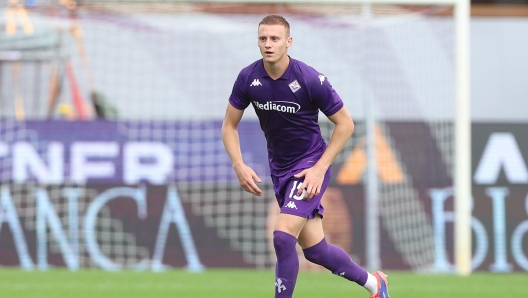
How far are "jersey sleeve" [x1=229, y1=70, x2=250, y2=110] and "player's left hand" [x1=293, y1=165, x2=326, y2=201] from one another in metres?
0.63

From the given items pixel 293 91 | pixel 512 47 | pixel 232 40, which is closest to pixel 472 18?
pixel 512 47

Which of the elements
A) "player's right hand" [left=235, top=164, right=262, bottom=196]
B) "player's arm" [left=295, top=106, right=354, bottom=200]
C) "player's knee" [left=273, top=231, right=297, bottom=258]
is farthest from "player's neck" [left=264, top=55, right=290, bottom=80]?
"player's knee" [left=273, top=231, right=297, bottom=258]

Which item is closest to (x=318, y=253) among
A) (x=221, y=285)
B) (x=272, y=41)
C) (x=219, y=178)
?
(x=272, y=41)

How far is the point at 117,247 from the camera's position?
11492mm

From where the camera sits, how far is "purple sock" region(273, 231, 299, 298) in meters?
6.27

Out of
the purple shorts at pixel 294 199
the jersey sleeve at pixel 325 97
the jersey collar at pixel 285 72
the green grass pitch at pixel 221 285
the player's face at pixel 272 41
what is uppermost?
the player's face at pixel 272 41

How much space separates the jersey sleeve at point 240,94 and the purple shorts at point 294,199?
0.55 m

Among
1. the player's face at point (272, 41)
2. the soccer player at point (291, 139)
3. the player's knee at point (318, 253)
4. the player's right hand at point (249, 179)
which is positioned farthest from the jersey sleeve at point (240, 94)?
the player's knee at point (318, 253)

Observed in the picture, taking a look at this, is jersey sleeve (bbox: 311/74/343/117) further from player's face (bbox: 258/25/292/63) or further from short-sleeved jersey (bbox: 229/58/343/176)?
player's face (bbox: 258/25/292/63)

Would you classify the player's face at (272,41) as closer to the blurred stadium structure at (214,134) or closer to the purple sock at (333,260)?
the purple sock at (333,260)

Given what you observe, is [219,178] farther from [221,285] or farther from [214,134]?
[221,285]

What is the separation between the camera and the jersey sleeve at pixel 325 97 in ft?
21.0

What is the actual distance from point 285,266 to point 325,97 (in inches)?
43.6

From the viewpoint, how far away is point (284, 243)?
6270 millimetres
